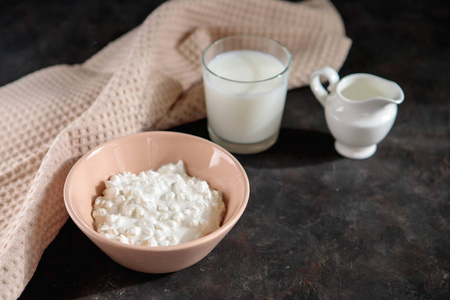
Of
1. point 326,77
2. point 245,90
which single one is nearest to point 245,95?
point 245,90

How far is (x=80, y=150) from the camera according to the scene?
1014mm

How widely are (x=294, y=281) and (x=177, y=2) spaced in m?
0.72

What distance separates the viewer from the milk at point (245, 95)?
1054mm

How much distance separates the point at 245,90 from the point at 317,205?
26cm

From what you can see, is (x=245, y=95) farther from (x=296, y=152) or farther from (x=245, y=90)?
(x=296, y=152)

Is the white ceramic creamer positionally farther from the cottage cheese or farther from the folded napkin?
the cottage cheese

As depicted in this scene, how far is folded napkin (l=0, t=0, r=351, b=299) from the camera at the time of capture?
0.91m

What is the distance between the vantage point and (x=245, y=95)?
1044 mm

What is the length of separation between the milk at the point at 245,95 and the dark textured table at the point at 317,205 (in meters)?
0.07

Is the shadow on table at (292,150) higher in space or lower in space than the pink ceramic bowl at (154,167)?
lower

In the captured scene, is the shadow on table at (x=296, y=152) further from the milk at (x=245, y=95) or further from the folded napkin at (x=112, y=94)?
the folded napkin at (x=112, y=94)

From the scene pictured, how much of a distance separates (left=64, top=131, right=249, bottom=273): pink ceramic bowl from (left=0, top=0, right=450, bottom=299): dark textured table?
0.07 m

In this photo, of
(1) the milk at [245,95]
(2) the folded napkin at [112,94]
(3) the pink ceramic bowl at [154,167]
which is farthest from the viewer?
(1) the milk at [245,95]

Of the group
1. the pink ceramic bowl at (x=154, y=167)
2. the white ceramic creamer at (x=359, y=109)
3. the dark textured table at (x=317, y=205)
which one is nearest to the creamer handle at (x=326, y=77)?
the white ceramic creamer at (x=359, y=109)
